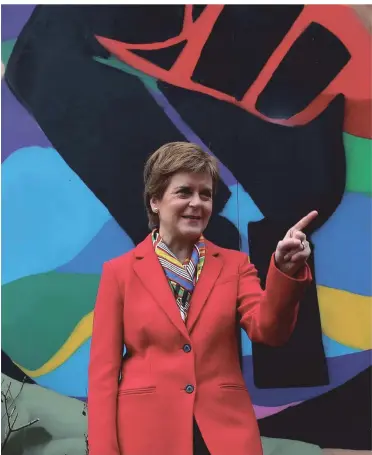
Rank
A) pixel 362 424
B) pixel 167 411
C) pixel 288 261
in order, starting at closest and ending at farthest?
1. pixel 288 261
2. pixel 167 411
3. pixel 362 424

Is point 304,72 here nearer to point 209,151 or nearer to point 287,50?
point 287,50

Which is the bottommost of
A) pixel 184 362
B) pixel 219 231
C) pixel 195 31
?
pixel 184 362

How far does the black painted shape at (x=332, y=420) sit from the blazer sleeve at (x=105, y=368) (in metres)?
1.43

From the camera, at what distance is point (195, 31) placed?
315cm

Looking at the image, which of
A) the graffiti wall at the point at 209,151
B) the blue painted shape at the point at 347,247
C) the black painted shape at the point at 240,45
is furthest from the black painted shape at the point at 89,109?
the blue painted shape at the point at 347,247

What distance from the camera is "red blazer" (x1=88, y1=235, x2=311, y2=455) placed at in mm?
1755

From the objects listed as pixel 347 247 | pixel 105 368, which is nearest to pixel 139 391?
pixel 105 368

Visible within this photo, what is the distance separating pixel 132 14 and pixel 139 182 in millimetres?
978

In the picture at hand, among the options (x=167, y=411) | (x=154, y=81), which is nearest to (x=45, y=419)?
(x=167, y=411)

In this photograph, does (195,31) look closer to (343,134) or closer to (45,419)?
(343,134)

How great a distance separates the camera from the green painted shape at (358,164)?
307 centimetres

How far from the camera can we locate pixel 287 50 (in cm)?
313

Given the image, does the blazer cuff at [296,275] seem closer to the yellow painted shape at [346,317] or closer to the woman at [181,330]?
the woman at [181,330]

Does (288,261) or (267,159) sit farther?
(267,159)
